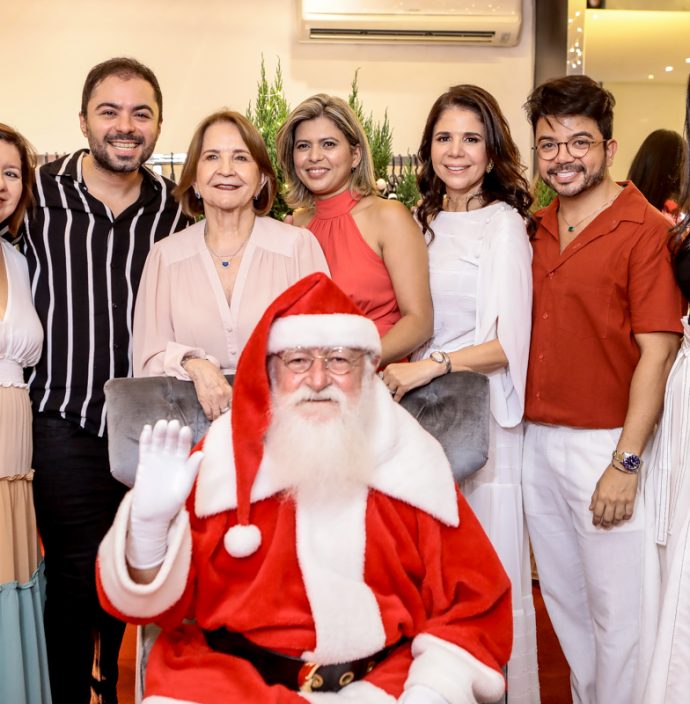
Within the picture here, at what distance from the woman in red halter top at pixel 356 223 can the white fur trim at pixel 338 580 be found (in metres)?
0.74

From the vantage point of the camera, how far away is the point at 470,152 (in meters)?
2.48

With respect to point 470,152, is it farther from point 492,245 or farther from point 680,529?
point 680,529

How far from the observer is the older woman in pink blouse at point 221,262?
2.31 meters

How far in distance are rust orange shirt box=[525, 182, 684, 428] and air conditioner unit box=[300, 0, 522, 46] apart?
9.83 feet

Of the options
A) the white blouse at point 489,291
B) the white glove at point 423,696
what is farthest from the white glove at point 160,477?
the white blouse at point 489,291

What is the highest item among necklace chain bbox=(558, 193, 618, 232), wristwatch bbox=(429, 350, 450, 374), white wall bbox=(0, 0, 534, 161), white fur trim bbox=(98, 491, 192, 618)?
white wall bbox=(0, 0, 534, 161)

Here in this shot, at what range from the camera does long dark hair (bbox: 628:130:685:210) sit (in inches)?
129

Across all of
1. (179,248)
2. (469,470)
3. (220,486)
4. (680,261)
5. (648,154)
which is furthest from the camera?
(648,154)

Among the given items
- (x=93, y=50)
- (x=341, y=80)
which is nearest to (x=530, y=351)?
(x=341, y=80)

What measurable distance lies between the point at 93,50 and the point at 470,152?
3.43 m

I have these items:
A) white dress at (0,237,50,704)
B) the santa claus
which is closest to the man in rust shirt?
the santa claus

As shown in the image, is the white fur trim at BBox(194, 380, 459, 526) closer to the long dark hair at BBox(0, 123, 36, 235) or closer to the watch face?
the watch face

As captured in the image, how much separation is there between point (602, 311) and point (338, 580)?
1079 mm

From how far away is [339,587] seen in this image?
1.71m
